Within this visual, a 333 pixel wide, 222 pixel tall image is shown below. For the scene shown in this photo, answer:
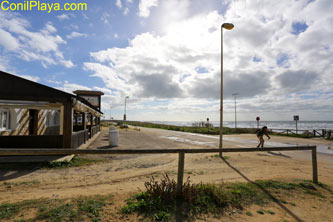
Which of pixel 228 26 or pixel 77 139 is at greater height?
pixel 228 26

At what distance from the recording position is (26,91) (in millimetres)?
7848

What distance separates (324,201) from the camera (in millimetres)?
3859

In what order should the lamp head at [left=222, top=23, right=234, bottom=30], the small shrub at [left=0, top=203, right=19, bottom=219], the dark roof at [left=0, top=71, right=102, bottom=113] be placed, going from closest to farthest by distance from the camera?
the small shrub at [left=0, top=203, right=19, bottom=219], the dark roof at [left=0, top=71, right=102, bottom=113], the lamp head at [left=222, top=23, right=234, bottom=30]

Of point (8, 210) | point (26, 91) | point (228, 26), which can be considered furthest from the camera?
point (228, 26)

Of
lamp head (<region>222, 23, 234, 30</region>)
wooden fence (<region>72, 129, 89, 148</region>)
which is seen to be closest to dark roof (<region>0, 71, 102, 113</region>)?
wooden fence (<region>72, 129, 89, 148</region>)

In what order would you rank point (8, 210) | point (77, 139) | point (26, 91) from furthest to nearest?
point (77, 139) < point (26, 91) < point (8, 210)

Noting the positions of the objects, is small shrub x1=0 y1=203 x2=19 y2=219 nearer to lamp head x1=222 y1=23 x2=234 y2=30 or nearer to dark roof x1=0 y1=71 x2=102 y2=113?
dark roof x1=0 y1=71 x2=102 y2=113

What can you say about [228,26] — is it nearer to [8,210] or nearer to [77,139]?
[77,139]

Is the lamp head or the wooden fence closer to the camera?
the wooden fence

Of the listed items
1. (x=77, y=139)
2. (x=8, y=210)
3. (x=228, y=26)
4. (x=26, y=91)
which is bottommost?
(x=8, y=210)

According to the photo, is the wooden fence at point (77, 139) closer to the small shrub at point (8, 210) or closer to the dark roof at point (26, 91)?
the dark roof at point (26, 91)

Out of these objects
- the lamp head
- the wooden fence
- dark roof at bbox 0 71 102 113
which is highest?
the lamp head

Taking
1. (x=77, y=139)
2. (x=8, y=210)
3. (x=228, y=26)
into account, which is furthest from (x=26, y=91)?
(x=228, y=26)

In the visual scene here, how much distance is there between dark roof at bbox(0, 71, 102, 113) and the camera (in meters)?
7.60
